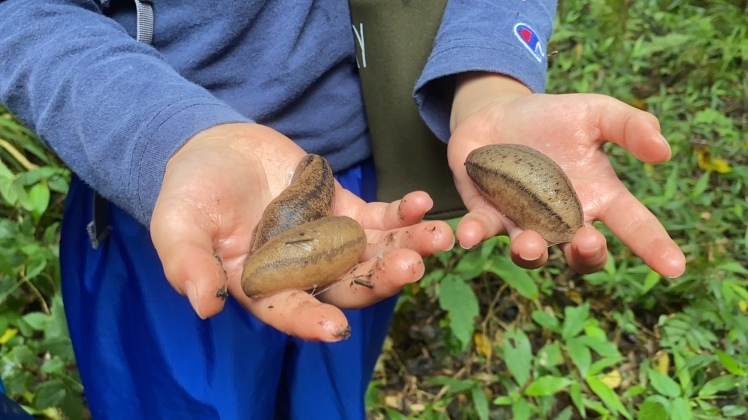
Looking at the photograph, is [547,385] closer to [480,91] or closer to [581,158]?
[581,158]

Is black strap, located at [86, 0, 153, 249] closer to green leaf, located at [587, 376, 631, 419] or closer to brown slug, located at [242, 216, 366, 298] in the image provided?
brown slug, located at [242, 216, 366, 298]

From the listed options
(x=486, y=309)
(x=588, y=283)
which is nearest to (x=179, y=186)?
(x=486, y=309)

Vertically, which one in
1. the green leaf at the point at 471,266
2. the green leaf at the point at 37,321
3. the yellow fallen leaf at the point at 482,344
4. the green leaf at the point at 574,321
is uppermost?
the green leaf at the point at 37,321

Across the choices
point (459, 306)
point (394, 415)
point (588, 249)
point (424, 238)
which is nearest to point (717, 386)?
point (459, 306)

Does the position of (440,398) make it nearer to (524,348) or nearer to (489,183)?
(524,348)

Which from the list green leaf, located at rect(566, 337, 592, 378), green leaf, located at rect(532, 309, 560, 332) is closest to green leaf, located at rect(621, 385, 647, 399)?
green leaf, located at rect(566, 337, 592, 378)

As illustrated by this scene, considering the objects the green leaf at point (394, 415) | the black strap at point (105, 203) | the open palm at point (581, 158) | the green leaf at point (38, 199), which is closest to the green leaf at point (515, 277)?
the green leaf at point (394, 415)

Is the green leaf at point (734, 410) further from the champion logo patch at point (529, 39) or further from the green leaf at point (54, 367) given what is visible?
the green leaf at point (54, 367)
